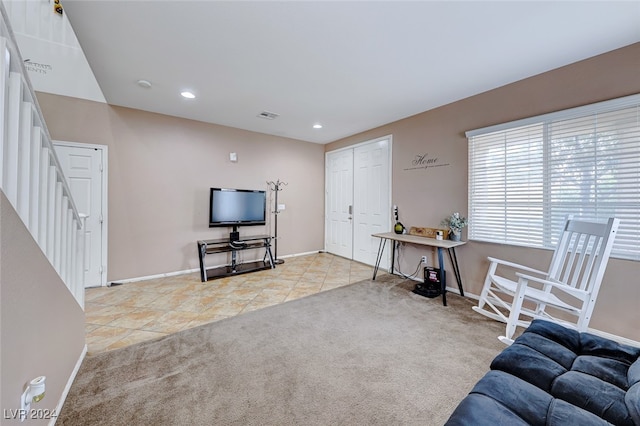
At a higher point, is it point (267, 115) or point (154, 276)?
point (267, 115)

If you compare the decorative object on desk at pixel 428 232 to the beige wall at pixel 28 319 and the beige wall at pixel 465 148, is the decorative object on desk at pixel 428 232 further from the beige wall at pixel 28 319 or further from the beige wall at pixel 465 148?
the beige wall at pixel 28 319

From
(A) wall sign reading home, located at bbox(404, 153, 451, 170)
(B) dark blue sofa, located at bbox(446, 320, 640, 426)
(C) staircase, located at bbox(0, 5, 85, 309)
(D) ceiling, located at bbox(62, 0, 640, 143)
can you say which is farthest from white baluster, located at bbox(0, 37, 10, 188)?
(A) wall sign reading home, located at bbox(404, 153, 451, 170)

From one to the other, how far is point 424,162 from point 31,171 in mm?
3922

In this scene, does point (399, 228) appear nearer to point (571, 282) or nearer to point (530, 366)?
point (571, 282)

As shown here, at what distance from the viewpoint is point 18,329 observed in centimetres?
107

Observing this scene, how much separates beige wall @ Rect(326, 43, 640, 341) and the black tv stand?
247 cm

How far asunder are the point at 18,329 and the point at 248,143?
161 inches

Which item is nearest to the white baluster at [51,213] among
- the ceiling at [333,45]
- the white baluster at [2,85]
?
the white baluster at [2,85]

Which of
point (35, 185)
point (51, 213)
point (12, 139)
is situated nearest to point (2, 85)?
point (12, 139)

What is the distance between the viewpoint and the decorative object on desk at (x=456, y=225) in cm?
321

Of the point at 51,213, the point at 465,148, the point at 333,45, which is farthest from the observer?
the point at 465,148

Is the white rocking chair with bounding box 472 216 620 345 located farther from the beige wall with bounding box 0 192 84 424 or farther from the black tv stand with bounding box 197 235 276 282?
the black tv stand with bounding box 197 235 276 282

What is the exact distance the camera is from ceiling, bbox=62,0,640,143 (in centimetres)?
179

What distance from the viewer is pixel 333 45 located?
2.17 metres
